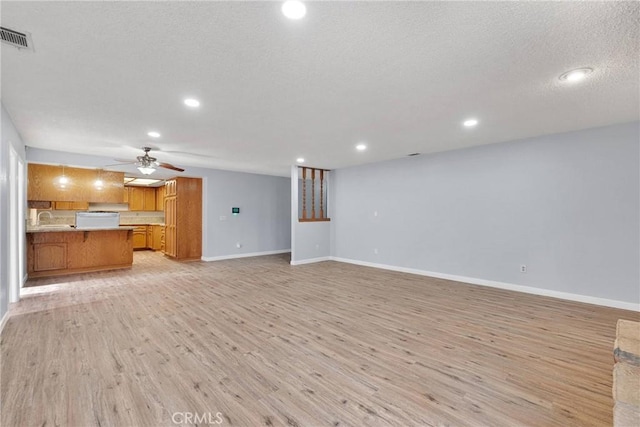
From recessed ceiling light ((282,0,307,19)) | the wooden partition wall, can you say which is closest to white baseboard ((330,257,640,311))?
the wooden partition wall

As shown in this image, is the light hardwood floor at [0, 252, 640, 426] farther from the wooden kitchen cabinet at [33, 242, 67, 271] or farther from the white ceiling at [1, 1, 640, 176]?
the white ceiling at [1, 1, 640, 176]

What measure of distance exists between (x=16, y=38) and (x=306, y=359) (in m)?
3.20

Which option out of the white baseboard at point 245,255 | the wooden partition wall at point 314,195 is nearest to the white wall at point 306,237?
the wooden partition wall at point 314,195

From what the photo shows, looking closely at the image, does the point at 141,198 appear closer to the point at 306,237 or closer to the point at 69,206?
the point at 69,206

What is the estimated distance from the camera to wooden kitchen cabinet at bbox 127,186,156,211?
9.56 metres

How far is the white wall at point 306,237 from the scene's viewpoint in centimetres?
707

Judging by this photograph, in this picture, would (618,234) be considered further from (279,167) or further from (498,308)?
(279,167)

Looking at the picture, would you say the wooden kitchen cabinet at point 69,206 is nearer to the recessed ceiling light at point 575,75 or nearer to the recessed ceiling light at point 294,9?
the recessed ceiling light at point 294,9

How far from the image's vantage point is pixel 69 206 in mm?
7004

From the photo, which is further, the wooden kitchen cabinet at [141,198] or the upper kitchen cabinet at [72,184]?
the wooden kitchen cabinet at [141,198]

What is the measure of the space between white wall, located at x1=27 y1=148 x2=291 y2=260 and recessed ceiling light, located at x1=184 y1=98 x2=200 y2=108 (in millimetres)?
4499

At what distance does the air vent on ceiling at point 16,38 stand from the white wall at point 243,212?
5.20 metres

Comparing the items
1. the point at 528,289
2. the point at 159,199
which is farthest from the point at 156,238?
the point at 528,289

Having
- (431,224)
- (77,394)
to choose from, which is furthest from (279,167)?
(77,394)
